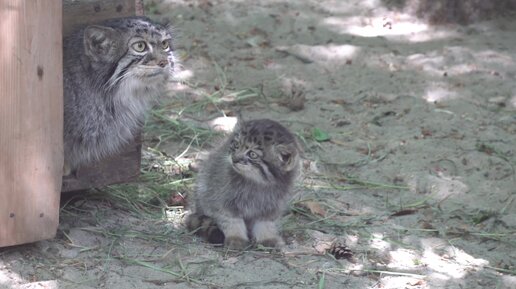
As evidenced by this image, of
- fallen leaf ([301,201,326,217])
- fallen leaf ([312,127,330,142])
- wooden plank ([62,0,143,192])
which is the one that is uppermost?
wooden plank ([62,0,143,192])

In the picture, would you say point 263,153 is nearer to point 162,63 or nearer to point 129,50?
point 162,63

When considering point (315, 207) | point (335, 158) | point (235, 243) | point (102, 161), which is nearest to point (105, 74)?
point (102, 161)

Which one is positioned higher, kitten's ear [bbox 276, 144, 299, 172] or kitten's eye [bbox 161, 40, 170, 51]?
kitten's eye [bbox 161, 40, 170, 51]

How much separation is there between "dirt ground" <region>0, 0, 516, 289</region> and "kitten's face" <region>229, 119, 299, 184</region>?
47 cm

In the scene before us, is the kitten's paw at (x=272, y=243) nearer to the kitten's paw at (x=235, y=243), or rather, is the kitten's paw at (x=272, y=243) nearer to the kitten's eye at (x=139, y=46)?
the kitten's paw at (x=235, y=243)

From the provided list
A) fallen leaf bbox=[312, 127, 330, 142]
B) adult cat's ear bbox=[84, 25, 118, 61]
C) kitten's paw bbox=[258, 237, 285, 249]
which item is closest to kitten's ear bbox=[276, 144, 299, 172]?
kitten's paw bbox=[258, 237, 285, 249]

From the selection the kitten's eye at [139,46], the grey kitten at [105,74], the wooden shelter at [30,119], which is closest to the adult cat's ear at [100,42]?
the grey kitten at [105,74]

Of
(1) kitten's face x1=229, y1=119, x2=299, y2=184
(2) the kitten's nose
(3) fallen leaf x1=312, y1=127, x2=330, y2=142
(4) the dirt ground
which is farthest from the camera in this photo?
(3) fallen leaf x1=312, y1=127, x2=330, y2=142

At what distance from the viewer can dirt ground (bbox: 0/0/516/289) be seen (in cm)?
545

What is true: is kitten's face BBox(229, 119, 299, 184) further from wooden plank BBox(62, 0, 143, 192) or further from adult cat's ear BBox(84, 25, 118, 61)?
adult cat's ear BBox(84, 25, 118, 61)

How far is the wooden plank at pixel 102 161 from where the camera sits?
224 inches

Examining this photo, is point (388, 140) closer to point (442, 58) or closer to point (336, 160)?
point (336, 160)

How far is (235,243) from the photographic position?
225 inches

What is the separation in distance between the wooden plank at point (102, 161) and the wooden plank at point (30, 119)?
59 cm
